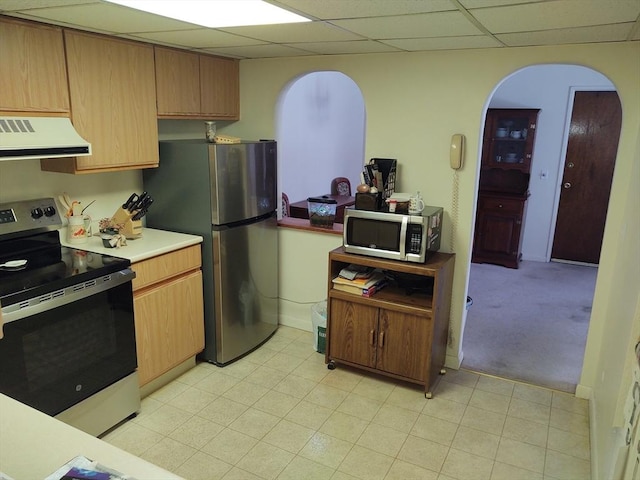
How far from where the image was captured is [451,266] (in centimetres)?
325

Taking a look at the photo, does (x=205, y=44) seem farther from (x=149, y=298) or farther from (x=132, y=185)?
(x=149, y=298)

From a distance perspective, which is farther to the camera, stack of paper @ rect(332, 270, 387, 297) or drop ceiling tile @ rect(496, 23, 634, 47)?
stack of paper @ rect(332, 270, 387, 297)

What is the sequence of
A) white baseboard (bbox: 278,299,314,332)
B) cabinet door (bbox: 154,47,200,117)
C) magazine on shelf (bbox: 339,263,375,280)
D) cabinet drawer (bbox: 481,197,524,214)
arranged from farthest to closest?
cabinet drawer (bbox: 481,197,524,214)
white baseboard (bbox: 278,299,314,332)
magazine on shelf (bbox: 339,263,375,280)
cabinet door (bbox: 154,47,200,117)

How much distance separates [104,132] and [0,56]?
0.64 m

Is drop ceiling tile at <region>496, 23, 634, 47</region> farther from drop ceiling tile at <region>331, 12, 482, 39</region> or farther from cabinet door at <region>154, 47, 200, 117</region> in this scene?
cabinet door at <region>154, 47, 200, 117</region>

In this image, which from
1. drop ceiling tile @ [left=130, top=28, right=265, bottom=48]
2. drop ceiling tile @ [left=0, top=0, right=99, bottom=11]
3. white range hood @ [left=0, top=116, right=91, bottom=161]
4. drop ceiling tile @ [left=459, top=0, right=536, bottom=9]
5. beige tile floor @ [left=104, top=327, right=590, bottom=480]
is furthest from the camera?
drop ceiling tile @ [left=130, top=28, right=265, bottom=48]

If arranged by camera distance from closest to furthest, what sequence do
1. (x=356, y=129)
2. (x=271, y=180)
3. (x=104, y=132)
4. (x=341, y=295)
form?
1. (x=104, y=132)
2. (x=341, y=295)
3. (x=271, y=180)
4. (x=356, y=129)

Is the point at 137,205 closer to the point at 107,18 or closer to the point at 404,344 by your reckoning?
the point at 107,18

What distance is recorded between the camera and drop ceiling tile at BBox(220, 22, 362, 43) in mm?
2371

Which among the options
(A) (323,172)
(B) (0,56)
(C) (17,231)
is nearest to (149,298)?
(C) (17,231)

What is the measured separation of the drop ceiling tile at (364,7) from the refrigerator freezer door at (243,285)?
1.64 metres

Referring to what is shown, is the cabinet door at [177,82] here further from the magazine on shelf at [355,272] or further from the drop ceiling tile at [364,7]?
the magazine on shelf at [355,272]

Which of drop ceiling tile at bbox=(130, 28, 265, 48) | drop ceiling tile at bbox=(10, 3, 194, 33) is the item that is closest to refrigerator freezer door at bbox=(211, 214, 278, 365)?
drop ceiling tile at bbox=(130, 28, 265, 48)

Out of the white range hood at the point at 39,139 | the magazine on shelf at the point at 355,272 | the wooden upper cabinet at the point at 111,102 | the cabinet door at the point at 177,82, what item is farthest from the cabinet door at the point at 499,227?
the white range hood at the point at 39,139
